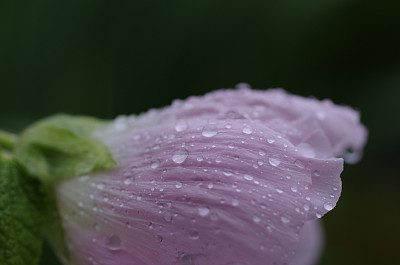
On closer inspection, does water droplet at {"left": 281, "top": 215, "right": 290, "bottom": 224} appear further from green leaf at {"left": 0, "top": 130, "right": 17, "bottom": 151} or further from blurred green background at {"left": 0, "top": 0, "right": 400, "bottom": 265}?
blurred green background at {"left": 0, "top": 0, "right": 400, "bottom": 265}

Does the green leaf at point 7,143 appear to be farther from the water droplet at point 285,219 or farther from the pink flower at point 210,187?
the water droplet at point 285,219

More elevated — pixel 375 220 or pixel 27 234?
pixel 27 234

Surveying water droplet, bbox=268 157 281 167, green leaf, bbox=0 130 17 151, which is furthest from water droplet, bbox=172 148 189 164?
green leaf, bbox=0 130 17 151

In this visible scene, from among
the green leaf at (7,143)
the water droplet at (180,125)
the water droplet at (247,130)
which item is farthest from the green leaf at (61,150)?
the water droplet at (247,130)

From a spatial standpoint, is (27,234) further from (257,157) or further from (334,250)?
(334,250)

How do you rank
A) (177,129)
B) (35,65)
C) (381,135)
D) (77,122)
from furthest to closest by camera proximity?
(381,135), (35,65), (77,122), (177,129)

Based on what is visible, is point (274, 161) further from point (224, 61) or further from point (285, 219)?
point (224, 61)

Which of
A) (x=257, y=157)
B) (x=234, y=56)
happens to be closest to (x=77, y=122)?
(x=257, y=157)
